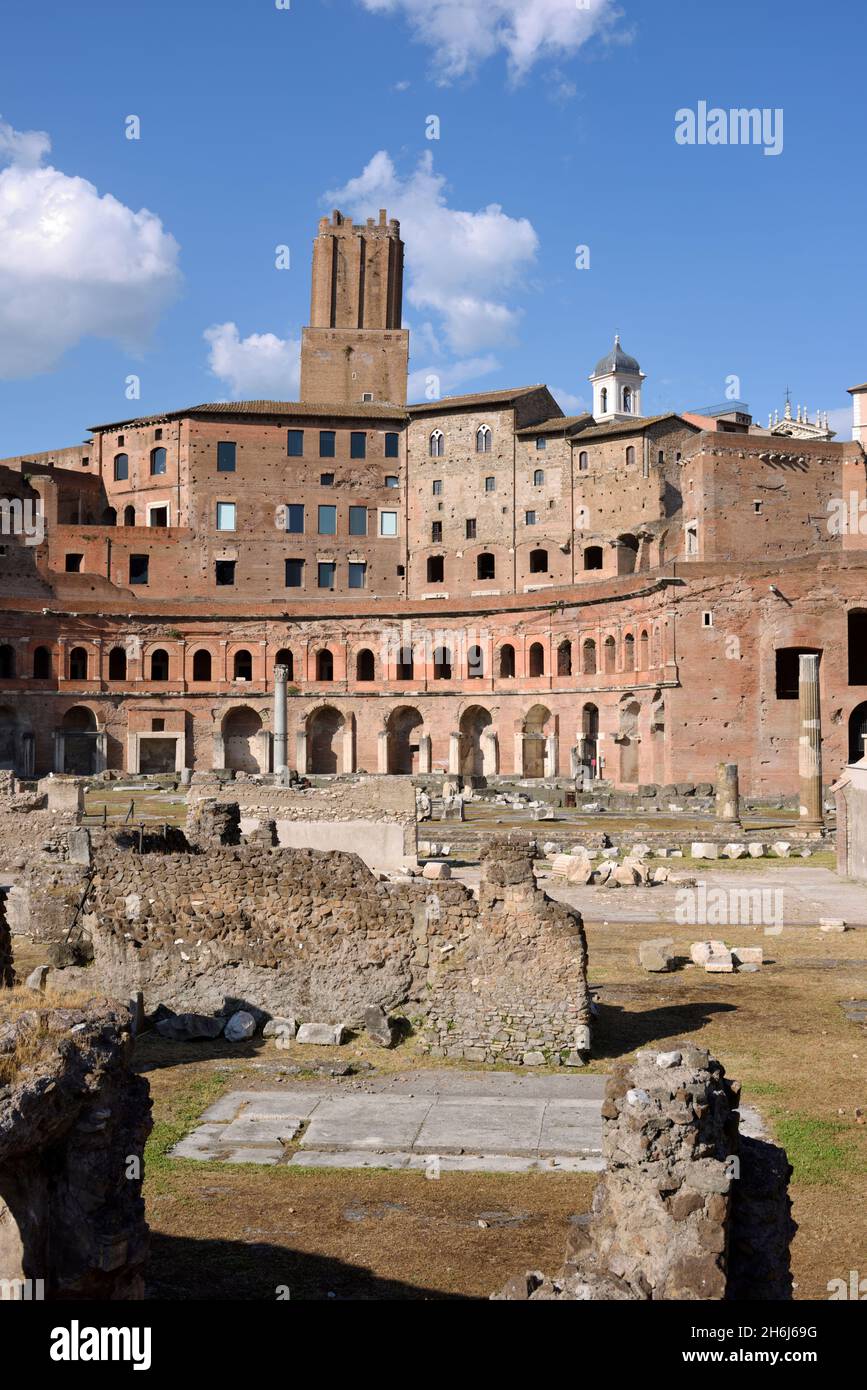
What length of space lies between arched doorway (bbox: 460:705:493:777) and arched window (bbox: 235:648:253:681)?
457 inches

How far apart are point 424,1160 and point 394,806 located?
653 inches

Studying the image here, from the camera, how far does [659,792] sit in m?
46.7

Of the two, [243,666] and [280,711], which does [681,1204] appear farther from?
[243,666]

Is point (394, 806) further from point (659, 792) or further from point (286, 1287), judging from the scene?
point (659, 792)

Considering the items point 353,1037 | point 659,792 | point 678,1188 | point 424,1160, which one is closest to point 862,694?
point 659,792

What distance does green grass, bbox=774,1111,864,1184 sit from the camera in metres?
9.69

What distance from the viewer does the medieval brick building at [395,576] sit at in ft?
172

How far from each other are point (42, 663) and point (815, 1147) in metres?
57.0

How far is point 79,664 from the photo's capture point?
63125mm

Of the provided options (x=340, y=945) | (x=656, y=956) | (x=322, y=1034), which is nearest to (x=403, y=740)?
(x=656, y=956)

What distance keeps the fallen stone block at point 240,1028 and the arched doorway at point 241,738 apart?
5086 centimetres

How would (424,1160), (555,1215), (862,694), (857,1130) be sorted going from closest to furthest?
(555,1215)
(424,1160)
(857,1130)
(862,694)

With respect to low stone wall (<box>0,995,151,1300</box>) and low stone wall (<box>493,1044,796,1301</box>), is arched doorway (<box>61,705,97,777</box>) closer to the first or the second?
low stone wall (<box>0,995,151,1300</box>)

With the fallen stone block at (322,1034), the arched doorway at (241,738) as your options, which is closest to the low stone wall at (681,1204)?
the fallen stone block at (322,1034)
